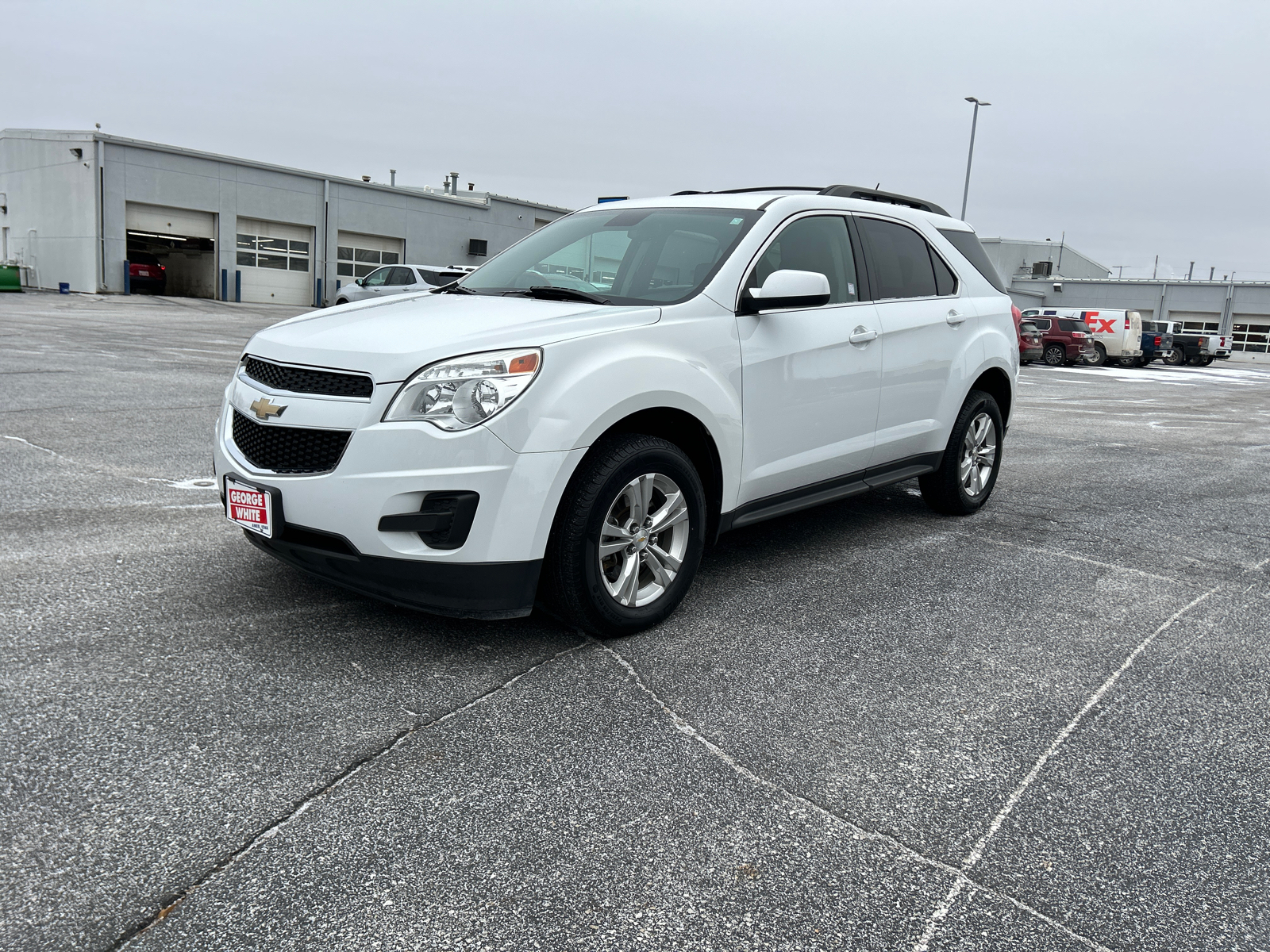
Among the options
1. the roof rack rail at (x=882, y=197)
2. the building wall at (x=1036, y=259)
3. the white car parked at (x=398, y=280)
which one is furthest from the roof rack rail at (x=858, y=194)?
the building wall at (x=1036, y=259)

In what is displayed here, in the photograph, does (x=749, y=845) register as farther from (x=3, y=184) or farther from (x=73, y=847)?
(x=3, y=184)

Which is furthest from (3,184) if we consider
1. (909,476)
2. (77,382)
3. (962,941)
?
(962,941)

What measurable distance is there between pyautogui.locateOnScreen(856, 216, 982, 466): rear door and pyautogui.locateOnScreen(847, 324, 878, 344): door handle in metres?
0.15

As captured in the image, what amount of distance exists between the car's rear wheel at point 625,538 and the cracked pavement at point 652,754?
17 cm

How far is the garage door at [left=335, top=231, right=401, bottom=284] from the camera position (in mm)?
40812

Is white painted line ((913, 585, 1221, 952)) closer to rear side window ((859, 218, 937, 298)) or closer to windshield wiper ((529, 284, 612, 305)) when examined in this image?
rear side window ((859, 218, 937, 298))

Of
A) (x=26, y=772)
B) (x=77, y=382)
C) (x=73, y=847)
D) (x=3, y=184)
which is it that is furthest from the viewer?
(x=3, y=184)

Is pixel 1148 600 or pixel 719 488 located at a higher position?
pixel 719 488

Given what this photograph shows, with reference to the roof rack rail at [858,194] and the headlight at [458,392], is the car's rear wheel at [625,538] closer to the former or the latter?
the headlight at [458,392]

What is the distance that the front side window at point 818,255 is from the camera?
14.7ft

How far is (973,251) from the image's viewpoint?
6211mm

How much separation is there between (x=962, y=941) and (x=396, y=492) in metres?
2.13

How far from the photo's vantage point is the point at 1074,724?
3.29 m

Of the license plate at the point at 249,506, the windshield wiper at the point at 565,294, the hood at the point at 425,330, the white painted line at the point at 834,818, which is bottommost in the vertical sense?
the white painted line at the point at 834,818
